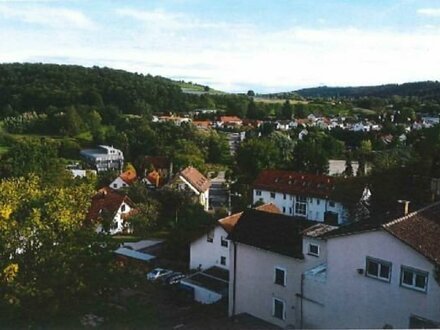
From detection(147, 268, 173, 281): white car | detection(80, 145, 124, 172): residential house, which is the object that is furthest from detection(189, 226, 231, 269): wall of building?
detection(80, 145, 124, 172): residential house

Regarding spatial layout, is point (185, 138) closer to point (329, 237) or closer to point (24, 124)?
point (24, 124)

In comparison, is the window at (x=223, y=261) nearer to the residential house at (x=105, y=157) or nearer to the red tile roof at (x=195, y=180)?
the red tile roof at (x=195, y=180)

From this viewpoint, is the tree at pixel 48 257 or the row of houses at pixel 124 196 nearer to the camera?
the tree at pixel 48 257

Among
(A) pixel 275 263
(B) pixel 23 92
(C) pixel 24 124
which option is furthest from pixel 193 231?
(B) pixel 23 92

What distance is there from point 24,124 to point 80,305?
48.7 m

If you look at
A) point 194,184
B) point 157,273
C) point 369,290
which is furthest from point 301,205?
point 369,290

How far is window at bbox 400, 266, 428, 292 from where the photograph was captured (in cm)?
742

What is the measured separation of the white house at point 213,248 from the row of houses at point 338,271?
1.71 meters

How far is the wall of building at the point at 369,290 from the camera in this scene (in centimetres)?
747

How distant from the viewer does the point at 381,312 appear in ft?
25.5

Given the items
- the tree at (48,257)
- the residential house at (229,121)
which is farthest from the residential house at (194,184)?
the residential house at (229,121)

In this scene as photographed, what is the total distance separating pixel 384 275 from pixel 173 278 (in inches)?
281

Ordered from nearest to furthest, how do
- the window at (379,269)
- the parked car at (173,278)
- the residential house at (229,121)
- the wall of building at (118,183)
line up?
the window at (379,269), the parked car at (173,278), the wall of building at (118,183), the residential house at (229,121)

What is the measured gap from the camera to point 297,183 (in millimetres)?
23969
